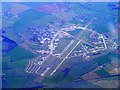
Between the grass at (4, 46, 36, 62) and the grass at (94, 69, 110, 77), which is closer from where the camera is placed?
the grass at (94, 69, 110, 77)

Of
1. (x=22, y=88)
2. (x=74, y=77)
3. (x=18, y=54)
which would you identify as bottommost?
(x=22, y=88)

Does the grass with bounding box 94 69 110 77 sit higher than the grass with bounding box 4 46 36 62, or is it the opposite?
the grass with bounding box 4 46 36 62

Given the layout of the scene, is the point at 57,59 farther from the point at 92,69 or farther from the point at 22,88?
the point at 22,88

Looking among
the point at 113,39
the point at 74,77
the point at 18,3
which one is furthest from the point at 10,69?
the point at 18,3

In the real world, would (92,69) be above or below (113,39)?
below

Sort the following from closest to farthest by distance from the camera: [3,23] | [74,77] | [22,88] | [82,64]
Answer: [22,88] < [74,77] < [82,64] < [3,23]

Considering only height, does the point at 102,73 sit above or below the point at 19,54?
below

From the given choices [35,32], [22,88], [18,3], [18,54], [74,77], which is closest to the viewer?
[22,88]

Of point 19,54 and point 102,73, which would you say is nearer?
point 102,73

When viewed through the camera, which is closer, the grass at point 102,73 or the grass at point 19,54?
the grass at point 102,73

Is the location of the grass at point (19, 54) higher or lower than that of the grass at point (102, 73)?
higher

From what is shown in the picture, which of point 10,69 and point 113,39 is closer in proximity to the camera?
point 10,69
